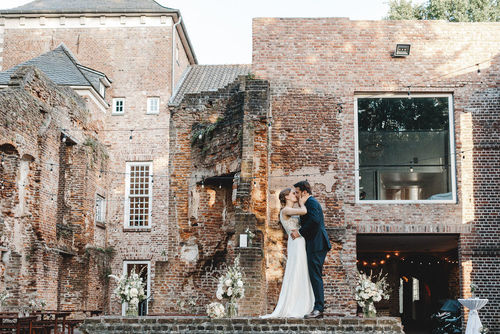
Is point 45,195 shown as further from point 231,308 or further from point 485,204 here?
point 485,204

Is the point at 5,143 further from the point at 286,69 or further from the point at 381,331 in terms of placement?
the point at 381,331

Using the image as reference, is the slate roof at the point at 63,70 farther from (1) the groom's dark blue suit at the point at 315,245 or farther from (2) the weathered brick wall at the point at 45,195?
(1) the groom's dark blue suit at the point at 315,245

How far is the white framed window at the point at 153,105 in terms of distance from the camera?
28555mm

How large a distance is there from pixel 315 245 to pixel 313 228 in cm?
28

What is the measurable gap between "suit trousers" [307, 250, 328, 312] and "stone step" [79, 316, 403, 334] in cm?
27

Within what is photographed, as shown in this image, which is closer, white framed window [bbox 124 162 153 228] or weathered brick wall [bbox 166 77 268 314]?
weathered brick wall [bbox 166 77 268 314]

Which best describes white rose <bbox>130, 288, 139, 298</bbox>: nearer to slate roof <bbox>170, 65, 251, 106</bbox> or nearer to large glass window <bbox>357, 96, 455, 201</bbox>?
large glass window <bbox>357, 96, 455, 201</bbox>

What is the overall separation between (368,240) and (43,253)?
32.6 ft

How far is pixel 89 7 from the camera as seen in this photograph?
29.7 metres

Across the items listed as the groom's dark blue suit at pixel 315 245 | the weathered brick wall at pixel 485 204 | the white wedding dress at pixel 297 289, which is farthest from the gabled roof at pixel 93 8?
the white wedding dress at pixel 297 289

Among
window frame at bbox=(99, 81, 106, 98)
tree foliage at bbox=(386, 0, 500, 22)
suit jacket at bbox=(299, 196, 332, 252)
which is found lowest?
suit jacket at bbox=(299, 196, 332, 252)

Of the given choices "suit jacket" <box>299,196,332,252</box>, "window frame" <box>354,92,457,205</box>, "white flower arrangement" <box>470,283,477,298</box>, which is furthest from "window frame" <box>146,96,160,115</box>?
"suit jacket" <box>299,196,332,252</box>

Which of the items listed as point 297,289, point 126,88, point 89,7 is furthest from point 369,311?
point 89,7

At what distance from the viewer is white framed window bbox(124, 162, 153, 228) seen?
27703 millimetres
